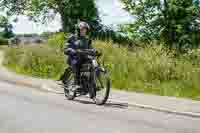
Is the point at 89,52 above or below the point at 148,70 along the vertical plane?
above

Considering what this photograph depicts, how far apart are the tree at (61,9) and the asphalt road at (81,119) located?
137ft

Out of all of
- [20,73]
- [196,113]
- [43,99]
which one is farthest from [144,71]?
[20,73]

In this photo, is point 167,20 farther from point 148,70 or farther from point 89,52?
point 89,52

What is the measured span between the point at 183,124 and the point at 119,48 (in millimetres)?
12203

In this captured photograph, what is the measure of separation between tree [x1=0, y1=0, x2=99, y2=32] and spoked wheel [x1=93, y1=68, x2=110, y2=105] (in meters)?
41.6

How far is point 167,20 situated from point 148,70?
33524mm

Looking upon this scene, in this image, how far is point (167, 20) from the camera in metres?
50.4

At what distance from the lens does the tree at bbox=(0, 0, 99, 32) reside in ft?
192

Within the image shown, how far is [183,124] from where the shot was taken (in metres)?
10.1

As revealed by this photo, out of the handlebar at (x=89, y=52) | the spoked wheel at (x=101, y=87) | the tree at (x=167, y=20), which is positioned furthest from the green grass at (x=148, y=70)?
the tree at (x=167, y=20)

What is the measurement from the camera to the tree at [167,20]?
49119 millimetres

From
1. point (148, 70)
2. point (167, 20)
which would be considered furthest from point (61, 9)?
point (148, 70)

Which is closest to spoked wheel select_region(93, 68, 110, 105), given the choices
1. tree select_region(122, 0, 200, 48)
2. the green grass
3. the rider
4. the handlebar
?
the handlebar

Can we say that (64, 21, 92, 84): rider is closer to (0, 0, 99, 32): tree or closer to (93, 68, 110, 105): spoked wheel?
(93, 68, 110, 105): spoked wheel
